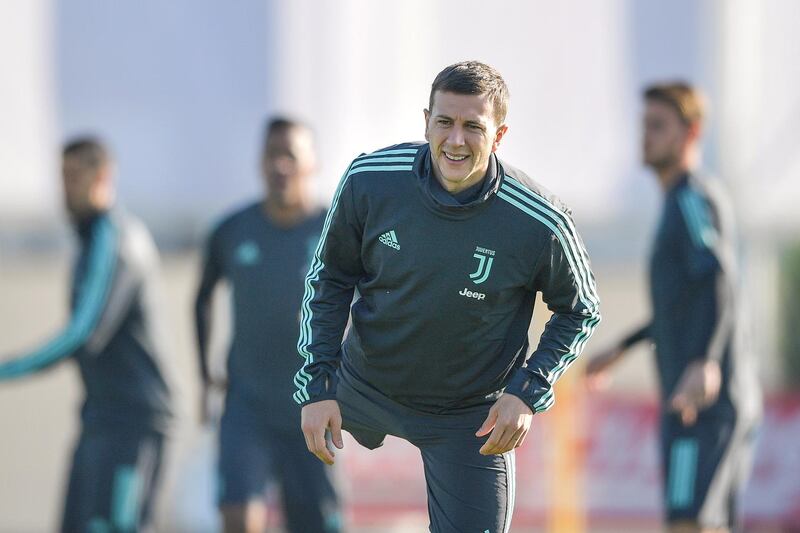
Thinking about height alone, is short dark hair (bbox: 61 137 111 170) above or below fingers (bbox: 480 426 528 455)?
above

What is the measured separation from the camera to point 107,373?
7.90 m

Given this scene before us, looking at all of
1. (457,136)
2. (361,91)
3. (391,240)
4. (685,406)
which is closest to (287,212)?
(685,406)

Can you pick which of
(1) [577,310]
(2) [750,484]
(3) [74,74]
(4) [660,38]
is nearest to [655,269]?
(1) [577,310]

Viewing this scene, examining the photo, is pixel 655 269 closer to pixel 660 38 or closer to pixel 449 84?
pixel 449 84

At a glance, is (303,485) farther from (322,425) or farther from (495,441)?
(495,441)

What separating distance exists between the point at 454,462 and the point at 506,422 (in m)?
0.41

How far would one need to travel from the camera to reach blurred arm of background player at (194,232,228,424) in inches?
319

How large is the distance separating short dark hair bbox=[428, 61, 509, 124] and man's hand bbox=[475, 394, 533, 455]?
0.95 meters

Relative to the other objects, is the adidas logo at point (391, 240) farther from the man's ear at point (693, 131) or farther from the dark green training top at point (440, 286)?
the man's ear at point (693, 131)

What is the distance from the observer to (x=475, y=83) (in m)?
4.99

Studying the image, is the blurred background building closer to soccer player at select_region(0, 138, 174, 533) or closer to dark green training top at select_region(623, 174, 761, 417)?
soccer player at select_region(0, 138, 174, 533)

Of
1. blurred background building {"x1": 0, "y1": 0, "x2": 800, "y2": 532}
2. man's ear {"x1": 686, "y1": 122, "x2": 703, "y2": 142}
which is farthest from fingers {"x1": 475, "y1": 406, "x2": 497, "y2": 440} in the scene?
blurred background building {"x1": 0, "y1": 0, "x2": 800, "y2": 532}

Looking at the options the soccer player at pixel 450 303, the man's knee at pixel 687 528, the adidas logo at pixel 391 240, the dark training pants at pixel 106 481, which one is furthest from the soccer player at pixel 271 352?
the adidas logo at pixel 391 240

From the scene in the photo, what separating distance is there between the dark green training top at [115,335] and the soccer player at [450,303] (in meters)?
2.59
